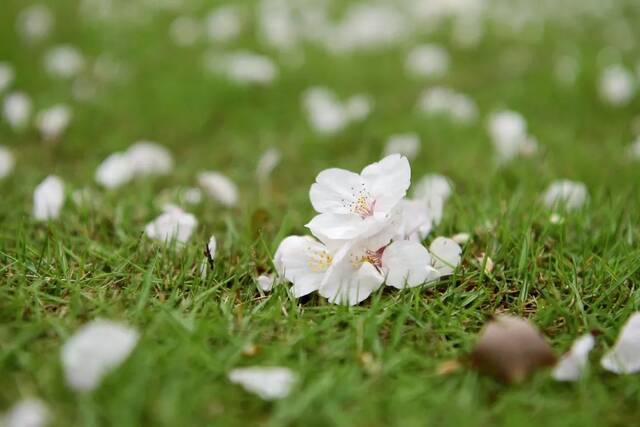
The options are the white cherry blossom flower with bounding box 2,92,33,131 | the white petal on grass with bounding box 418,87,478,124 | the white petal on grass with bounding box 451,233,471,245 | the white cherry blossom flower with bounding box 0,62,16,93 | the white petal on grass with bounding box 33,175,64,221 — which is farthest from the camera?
the white petal on grass with bounding box 418,87,478,124

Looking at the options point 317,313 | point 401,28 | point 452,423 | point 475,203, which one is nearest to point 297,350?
point 317,313

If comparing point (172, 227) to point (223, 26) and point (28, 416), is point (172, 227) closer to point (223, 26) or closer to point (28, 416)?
point (28, 416)

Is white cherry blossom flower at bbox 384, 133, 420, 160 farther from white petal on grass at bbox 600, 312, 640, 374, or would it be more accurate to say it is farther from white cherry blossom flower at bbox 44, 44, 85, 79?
white cherry blossom flower at bbox 44, 44, 85, 79

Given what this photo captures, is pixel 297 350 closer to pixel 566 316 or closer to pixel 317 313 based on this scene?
pixel 317 313

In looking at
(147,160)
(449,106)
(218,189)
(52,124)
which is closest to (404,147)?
(449,106)

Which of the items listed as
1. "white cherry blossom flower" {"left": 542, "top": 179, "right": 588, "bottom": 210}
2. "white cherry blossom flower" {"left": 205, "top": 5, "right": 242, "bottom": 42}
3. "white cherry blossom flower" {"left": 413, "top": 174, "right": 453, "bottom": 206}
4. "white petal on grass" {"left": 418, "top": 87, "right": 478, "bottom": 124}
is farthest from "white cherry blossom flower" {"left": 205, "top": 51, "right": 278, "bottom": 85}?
"white cherry blossom flower" {"left": 542, "top": 179, "right": 588, "bottom": 210}

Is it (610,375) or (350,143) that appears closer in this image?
(610,375)
